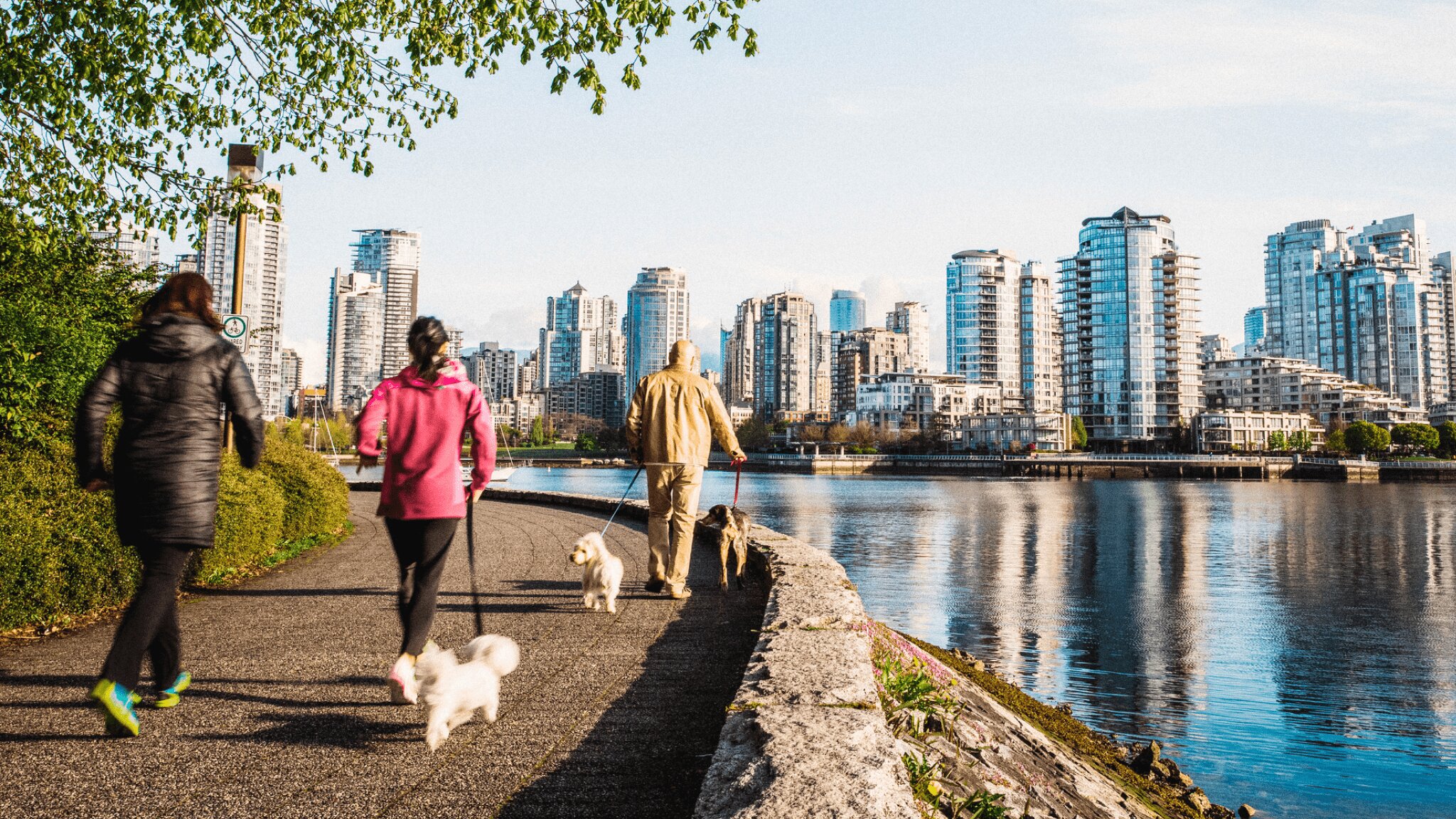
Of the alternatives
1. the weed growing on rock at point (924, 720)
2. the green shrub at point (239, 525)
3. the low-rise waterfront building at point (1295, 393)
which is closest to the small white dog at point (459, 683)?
the weed growing on rock at point (924, 720)

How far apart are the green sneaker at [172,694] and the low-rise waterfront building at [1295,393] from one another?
186m

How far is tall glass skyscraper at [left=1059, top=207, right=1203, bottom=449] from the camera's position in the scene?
156m

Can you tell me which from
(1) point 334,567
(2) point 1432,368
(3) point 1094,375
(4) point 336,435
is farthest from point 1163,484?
(2) point 1432,368

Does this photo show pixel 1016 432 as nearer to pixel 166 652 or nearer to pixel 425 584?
pixel 425 584

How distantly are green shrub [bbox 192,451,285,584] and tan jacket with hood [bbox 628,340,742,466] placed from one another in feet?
11.6

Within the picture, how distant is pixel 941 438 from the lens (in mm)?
172375

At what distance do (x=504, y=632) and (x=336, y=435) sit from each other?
319ft

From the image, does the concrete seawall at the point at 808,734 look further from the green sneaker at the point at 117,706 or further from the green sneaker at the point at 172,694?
the green sneaker at the point at 172,694

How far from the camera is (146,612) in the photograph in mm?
4051

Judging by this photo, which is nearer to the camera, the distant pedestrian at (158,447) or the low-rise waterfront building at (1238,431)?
the distant pedestrian at (158,447)

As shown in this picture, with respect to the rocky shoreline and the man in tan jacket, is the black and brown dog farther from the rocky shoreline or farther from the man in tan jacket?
the rocky shoreline

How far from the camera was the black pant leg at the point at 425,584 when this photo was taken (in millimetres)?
4535

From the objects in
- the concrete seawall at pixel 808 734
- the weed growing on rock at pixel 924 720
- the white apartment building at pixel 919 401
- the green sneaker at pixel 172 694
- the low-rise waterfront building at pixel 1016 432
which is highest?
the white apartment building at pixel 919 401

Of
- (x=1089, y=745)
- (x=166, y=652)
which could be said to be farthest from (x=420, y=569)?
(x=1089, y=745)
